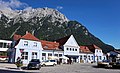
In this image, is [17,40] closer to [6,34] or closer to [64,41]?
[64,41]

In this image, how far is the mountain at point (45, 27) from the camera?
161 meters

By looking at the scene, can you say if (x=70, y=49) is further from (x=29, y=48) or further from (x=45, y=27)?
(x=45, y=27)

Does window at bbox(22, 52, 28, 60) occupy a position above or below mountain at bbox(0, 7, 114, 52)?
below

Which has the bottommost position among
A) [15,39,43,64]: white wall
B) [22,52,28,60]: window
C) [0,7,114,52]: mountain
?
[22,52,28,60]: window

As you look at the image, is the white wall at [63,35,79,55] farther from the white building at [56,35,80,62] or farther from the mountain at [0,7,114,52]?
the mountain at [0,7,114,52]

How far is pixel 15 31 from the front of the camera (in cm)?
16238

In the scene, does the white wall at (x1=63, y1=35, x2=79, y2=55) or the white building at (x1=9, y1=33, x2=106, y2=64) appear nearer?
the white building at (x1=9, y1=33, x2=106, y2=64)

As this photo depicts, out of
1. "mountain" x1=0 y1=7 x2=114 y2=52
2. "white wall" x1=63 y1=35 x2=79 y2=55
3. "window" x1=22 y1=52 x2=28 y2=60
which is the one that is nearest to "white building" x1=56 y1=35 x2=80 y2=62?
"white wall" x1=63 y1=35 x2=79 y2=55

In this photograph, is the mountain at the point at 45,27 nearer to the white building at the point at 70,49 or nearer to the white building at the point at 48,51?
the white building at the point at 48,51

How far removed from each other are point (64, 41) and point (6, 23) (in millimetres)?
118008

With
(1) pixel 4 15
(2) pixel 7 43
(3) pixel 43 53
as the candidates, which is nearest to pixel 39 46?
(3) pixel 43 53

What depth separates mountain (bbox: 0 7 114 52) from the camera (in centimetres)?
16112

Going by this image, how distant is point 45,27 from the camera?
181875mm

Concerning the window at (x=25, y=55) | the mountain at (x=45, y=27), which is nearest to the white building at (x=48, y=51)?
the window at (x=25, y=55)
